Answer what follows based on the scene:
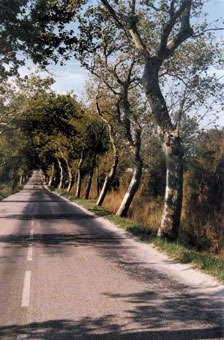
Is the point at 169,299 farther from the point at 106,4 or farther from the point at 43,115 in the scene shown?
the point at 43,115

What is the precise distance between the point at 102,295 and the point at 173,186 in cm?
648

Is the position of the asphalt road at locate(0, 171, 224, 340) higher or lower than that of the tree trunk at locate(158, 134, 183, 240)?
lower

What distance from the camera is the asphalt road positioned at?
15.2 feet

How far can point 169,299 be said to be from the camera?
587 centimetres

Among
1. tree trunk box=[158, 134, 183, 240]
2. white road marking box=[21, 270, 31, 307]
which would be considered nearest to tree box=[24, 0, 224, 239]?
tree trunk box=[158, 134, 183, 240]

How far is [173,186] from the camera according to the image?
11.7 m

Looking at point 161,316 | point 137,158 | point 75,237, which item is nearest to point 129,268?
point 161,316

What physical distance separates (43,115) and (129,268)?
1410 cm

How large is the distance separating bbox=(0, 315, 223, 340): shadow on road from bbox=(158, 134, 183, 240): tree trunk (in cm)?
708

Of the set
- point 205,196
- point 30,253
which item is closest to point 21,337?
point 30,253

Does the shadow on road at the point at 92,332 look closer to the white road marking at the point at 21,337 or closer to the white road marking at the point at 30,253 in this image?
the white road marking at the point at 21,337

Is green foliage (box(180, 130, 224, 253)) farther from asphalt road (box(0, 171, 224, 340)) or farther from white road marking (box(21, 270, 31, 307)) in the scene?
white road marking (box(21, 270, 31, 307))

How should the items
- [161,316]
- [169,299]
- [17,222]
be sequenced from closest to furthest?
[161,316]
[169,299]
[17,222]

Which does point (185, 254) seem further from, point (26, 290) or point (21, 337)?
point (21, 337)
